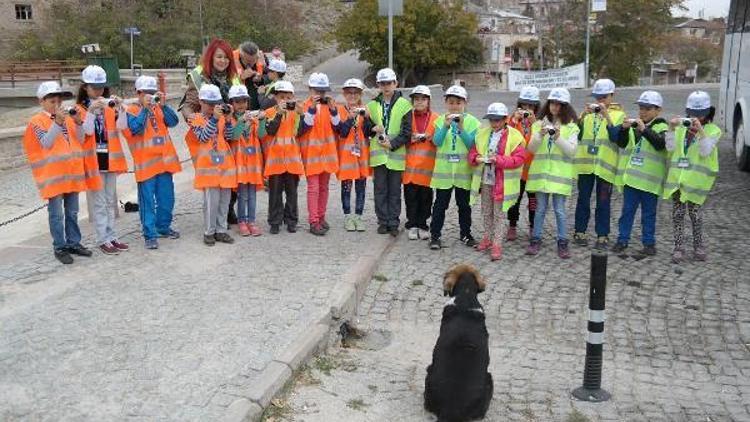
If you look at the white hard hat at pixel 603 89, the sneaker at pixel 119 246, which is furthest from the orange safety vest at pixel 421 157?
the sneaker at pixel 119 246

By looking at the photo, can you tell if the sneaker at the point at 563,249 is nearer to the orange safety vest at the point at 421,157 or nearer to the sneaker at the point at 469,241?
the sneaker at the point at 469,241

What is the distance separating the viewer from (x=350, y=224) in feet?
29.7

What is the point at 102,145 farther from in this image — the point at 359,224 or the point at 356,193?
the point at 359,224

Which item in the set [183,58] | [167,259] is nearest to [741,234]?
[167,259]

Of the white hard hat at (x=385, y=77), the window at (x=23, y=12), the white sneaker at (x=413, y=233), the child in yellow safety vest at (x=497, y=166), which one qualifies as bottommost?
the white sneaker at (x=413, y=233)

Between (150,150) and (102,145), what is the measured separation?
49 cm

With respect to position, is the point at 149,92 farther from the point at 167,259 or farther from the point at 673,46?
the point at 673,46

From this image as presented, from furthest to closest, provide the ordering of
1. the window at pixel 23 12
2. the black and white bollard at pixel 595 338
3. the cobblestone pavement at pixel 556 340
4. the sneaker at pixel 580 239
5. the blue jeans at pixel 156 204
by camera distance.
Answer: the window at pixel 23 12
the sneaker at pixel 580 239
the blue jeans at pixel 156 204
the cobblestone pavement at pixel 556 340
the black and white bollard at pixel 595 338

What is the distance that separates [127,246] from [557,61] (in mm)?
41672

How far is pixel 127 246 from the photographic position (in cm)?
813

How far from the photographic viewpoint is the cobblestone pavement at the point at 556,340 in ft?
17.2

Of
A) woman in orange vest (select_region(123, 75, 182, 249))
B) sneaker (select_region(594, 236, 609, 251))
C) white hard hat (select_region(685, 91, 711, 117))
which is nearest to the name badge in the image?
woman in orange vest (select_region(123, 75, 182, 249))

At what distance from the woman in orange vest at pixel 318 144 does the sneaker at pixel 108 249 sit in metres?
2.24

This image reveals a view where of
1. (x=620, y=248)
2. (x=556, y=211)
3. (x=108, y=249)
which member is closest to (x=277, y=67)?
(x=108, y=249)
